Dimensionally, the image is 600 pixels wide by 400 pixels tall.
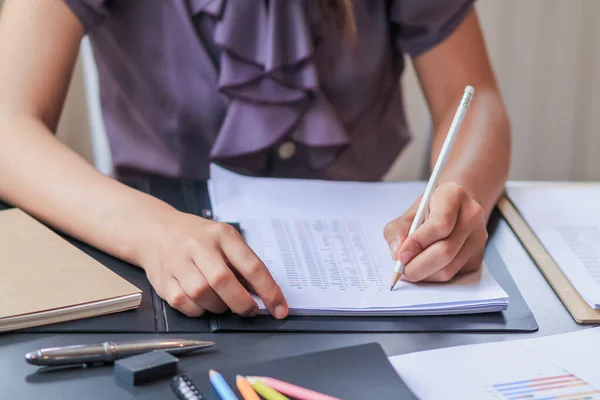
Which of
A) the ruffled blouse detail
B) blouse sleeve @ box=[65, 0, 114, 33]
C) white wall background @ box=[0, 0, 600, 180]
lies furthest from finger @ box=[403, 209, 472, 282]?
white wall background @ box=[0, 0, 600, 180]

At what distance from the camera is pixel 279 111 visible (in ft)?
3.57

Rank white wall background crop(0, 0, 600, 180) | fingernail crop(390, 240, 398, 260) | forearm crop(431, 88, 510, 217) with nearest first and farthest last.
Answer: fingernail crop(390, 240, 398, 260), forearm crop(431, 88, 510, 217), white wall background crop(0, 0, 600, 180)

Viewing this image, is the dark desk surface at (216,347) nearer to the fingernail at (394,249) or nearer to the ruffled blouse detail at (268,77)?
the fingernail at (394,249)

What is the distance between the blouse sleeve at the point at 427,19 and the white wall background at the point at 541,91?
3.17 feet

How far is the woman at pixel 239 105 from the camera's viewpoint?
0.76 meters

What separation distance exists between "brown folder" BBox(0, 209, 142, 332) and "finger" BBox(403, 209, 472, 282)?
240mm

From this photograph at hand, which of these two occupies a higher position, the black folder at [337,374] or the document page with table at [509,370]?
the black folder at [337,374]

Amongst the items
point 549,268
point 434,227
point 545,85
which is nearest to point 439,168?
point 434,227

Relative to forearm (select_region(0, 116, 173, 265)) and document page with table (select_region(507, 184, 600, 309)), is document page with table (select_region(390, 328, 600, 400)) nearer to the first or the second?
document page with table (select_region(507, 184, 600, 309))

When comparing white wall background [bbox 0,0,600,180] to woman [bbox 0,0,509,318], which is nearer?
woman [bbox 0,0,509,318]

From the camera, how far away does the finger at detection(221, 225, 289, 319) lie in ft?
2.13

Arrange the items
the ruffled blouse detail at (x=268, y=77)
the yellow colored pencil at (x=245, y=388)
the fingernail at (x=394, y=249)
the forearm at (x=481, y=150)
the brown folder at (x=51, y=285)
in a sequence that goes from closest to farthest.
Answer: the yellow colored pencil at (x=245, y=388) < the brown folder at (x=51, y=285) < the fingernail at (x=394, y=249) < the forearm at (x=481, y=150) < the ruffled blouse detail at (x=268, y=77)

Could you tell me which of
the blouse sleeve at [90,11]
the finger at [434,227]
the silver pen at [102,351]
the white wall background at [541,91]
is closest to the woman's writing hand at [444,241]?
the finger at [434,227]

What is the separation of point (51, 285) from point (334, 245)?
0.90 ft
